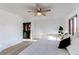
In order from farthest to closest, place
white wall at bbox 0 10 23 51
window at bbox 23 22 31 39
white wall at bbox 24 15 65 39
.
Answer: window at bbox 23 22 31 39 → white wall at bbox 24 15 65 39 → white wall at bbox 0 10 23 51

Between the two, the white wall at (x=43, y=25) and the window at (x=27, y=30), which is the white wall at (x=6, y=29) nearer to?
the white wall at (x=43, y=25)

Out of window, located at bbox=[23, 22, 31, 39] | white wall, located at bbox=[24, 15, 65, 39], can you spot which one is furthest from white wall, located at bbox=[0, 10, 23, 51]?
window, located at bbox=[23, 22, 31, 39]

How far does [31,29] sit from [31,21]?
24.5 inches

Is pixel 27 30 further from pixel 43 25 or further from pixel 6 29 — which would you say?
pixel 6 29

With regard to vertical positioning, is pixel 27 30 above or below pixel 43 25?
below

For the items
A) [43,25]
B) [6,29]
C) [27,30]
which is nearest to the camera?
[6,29]

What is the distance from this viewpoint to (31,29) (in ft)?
27.3

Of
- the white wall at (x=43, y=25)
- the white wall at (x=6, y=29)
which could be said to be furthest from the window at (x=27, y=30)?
the white wall at (x=6, y=29)

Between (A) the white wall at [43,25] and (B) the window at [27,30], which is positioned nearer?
(A) the white wall at [43,25]

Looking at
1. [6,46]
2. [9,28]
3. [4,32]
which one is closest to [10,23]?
[9,28]

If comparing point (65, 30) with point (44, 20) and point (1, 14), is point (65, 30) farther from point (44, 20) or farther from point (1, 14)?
point (1, 14)

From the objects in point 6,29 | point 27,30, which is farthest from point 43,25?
point 6,29

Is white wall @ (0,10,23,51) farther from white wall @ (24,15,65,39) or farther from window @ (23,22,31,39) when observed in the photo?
window @ (23,22,31,39)

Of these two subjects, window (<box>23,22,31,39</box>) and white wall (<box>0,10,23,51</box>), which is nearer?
white wall (<box>0,10,23,51</box>)
